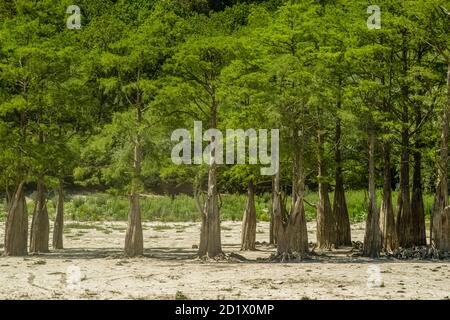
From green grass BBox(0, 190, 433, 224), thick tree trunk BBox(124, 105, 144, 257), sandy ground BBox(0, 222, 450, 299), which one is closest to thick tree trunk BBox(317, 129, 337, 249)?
sandy ground BBox(0, 222, 450, 299)

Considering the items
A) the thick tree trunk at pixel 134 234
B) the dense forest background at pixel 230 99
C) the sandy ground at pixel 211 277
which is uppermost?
the dense forest background at pixel 230 99

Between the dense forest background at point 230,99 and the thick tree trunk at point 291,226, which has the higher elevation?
the dense forest background at point 230,99

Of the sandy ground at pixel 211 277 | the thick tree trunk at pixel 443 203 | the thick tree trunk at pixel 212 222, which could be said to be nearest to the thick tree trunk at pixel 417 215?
the thick tree trunk at pixel 443 203

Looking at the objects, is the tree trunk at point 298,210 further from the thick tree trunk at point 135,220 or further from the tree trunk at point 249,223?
the thick tree trunk at point 135,220

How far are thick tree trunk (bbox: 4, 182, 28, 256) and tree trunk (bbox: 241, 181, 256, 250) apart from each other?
33.1 ft

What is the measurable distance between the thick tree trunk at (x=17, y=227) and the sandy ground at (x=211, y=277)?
2.97ft

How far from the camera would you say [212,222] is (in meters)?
41.4

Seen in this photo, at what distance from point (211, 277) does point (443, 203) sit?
12383 mm

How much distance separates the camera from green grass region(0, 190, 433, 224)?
67938mm

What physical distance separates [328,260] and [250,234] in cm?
647

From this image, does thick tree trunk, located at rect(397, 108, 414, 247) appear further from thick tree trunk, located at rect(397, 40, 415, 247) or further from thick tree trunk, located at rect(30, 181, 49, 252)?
thick tree trunk, located at rect(30, 181, 49, 252)

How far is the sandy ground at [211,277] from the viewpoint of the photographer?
1198 inches
